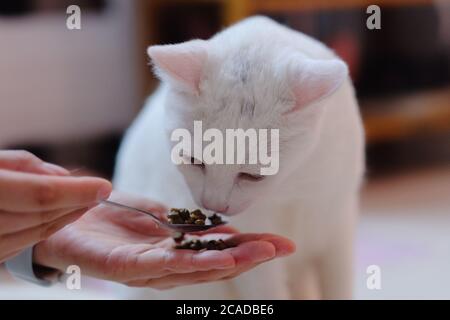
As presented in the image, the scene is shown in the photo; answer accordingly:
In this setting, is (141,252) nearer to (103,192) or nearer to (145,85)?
(103,192)

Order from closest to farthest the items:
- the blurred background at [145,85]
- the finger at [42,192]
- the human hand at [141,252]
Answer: the finger at [42,192] → the human hand at [141,252] → the blurred background at [145,85]

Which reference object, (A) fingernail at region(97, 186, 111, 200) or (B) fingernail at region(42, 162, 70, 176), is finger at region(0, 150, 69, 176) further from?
(A) fingernail at region(97, 186, 111, 200)

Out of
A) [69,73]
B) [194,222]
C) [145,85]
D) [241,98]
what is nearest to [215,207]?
[194,222]

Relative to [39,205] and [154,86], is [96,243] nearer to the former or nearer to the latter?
[39,205]

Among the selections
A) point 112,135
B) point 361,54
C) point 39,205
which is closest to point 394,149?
point 361,54

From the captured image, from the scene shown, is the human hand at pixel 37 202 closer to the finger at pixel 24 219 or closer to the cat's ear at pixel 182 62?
the finger at pixel 24 219

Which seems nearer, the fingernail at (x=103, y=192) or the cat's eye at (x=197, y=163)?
the fingernail at (x=103, y=192)

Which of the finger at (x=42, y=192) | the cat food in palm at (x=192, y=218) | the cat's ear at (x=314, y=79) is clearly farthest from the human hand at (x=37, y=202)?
the cat's ear at (x=314, y=79)
